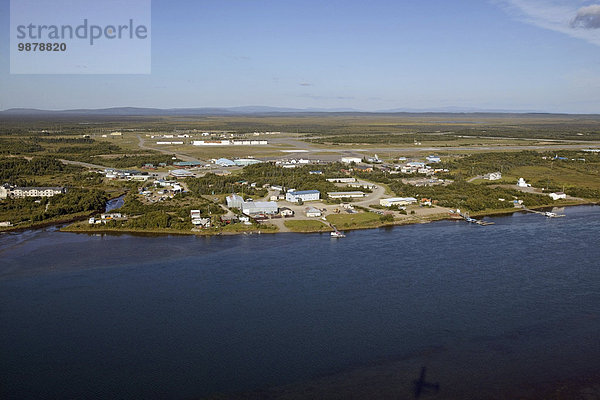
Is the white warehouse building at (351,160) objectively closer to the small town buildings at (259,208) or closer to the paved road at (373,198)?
the paved road at (373,198)

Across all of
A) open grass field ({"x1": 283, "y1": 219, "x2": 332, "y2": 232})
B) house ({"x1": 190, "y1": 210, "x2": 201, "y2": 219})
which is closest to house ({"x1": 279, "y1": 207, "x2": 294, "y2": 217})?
open grass field ({"x1": 283, "y1": 219, "x2": 332, "y2": 232})

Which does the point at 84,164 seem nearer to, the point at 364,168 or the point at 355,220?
the point at 364,168

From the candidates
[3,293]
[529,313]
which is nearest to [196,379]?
[3,293]

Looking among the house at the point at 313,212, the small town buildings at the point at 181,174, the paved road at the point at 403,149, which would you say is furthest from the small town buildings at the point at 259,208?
the paved road at the point at 403,149

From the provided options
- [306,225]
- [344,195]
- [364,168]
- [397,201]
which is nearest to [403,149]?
[364,168]

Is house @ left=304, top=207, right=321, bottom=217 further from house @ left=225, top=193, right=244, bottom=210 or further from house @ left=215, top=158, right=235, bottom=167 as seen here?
house @ left=215, top=158, right=235, bottom=167

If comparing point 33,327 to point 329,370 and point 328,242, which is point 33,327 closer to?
point 329,370

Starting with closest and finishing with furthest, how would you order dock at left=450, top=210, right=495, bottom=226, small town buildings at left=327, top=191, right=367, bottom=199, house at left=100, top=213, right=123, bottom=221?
house at left=100, top=213, right=123, bottom=221 < dock at left=450, top=210, right=495, bottom=226 < small town buildings at left=327, top=191, right=367, bottom=199
